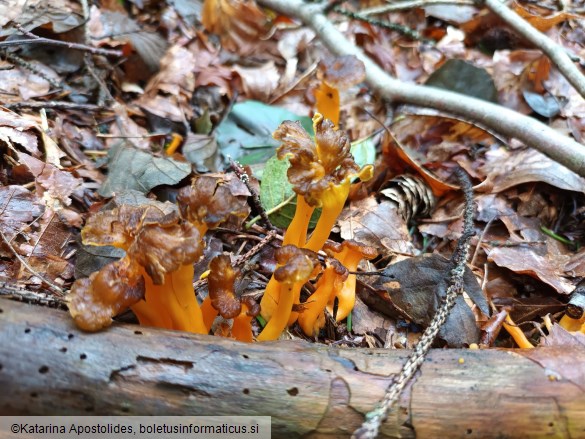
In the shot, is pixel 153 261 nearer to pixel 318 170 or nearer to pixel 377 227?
pixel 318 170

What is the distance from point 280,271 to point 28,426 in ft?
3.47

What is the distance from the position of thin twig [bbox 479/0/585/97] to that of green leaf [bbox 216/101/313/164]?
1.94 m

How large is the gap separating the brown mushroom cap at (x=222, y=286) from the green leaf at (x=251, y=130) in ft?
5.51

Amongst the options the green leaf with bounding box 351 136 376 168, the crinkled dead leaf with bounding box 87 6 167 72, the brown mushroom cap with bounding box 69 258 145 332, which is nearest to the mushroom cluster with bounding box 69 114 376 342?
the brown mushroom cap with bounding box 69 258 145 332

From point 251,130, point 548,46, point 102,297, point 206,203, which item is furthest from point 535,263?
point 102,297

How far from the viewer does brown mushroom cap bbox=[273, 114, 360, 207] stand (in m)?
2.17

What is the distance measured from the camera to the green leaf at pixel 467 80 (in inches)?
167

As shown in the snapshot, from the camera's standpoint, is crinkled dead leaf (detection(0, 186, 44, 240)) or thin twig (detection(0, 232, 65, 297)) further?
crinkled dead leaf (detection(0, 186, 44, 240))

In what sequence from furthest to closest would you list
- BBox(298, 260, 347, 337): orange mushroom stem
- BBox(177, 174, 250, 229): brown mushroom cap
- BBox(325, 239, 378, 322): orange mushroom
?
BBox(325, 239, 378, 322): orange mushroom
BBox(298, 260, 347, 337): orange mushroom stem
BBox(177, 174, 250, 229): brown mushroom cap

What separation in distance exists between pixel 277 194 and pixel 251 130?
1.00 metres

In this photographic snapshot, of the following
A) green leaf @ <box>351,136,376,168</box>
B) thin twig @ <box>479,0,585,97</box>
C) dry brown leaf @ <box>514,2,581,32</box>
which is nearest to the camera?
thin twig @ <box>479,0,585,97</box>

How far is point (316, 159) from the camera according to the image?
2.24 metres

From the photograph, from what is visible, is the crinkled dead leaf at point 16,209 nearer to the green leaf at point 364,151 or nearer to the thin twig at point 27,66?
the thin twig at point 27,66

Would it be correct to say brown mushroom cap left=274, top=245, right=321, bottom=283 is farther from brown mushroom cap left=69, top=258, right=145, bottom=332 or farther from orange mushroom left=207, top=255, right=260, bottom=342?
brown mushroom cap left=69, top=258, right=145, bottom=332
